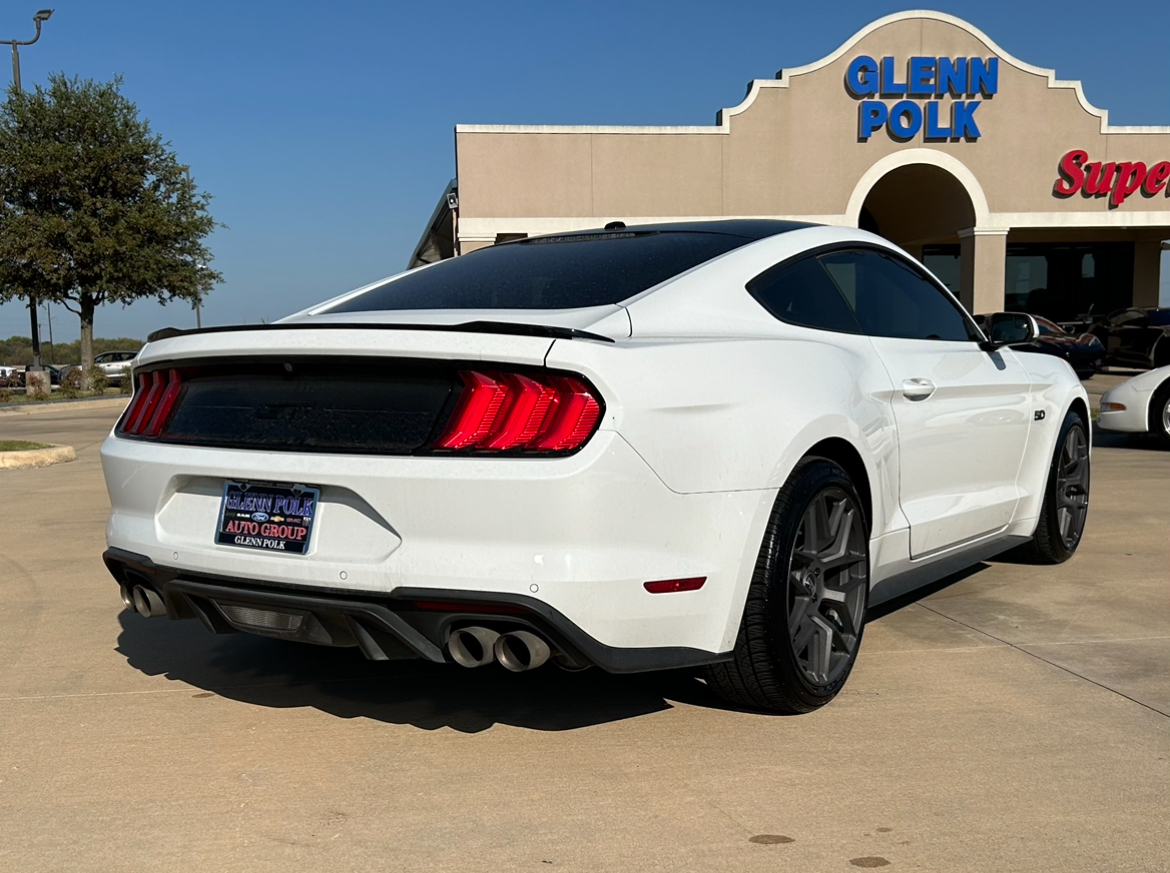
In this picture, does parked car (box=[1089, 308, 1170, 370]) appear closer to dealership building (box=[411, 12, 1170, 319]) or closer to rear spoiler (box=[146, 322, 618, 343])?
dealership building (box=[411, 12, 1170, 319])

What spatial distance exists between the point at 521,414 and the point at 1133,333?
26066 mm

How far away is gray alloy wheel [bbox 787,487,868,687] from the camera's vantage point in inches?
139

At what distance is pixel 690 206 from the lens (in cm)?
2722

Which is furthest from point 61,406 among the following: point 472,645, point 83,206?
point 472,645

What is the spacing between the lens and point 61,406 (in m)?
25.7

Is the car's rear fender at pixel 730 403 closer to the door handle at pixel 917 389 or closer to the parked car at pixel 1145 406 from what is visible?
the door handle at pixel 917 389

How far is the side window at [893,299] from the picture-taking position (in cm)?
423

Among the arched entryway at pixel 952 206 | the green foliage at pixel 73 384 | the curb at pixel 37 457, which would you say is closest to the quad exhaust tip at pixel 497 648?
the curb at pixel 37 457

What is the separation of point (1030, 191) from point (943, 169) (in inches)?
88.7

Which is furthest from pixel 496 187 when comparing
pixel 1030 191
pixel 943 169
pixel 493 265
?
pixel 493 265

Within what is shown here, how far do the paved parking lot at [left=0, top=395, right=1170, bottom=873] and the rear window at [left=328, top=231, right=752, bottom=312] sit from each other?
1.30m

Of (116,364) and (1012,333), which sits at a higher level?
(1012,333)

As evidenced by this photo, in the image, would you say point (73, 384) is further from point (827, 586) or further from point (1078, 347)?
point (827, 586)

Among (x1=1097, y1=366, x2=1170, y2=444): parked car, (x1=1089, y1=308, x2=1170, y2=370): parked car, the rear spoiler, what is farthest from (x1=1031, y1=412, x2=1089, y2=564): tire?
(x1=1089, y1=308, x2=1170, y2=370): parked car
